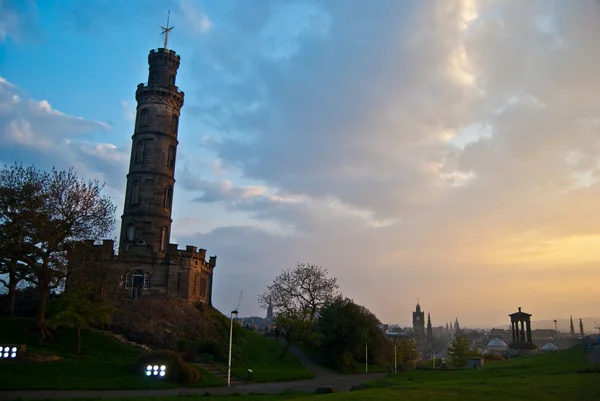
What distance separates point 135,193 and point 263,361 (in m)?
24.6

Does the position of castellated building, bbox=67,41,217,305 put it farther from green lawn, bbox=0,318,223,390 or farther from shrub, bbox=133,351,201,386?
shrub, bbox=133,351,201,386

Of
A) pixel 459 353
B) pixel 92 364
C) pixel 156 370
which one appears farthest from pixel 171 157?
pixel 459 353

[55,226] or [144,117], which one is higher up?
[144,117]

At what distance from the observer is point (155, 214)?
181 feet

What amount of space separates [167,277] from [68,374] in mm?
23568

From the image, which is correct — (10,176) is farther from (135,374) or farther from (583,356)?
(583,356)

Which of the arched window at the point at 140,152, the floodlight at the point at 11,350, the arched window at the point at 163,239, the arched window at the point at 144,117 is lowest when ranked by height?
the floodlight at the point at 11,350

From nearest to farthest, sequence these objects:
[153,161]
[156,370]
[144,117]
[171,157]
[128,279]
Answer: [156,370] < [128,279] < [153,161] < [144,117] < [171,157]

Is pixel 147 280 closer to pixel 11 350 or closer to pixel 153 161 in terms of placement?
pixel 153 161

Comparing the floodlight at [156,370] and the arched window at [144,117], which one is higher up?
the arched window at [144,117]

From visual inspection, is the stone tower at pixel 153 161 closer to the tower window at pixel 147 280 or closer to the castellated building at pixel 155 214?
the castellated building at pixel 155 214

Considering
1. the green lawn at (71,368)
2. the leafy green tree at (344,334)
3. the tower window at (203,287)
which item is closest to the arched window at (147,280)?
the tower window at (203,287)

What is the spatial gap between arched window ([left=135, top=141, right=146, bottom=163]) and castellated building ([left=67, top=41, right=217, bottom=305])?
12 centimetres

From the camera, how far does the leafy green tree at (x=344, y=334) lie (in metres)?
56.0
